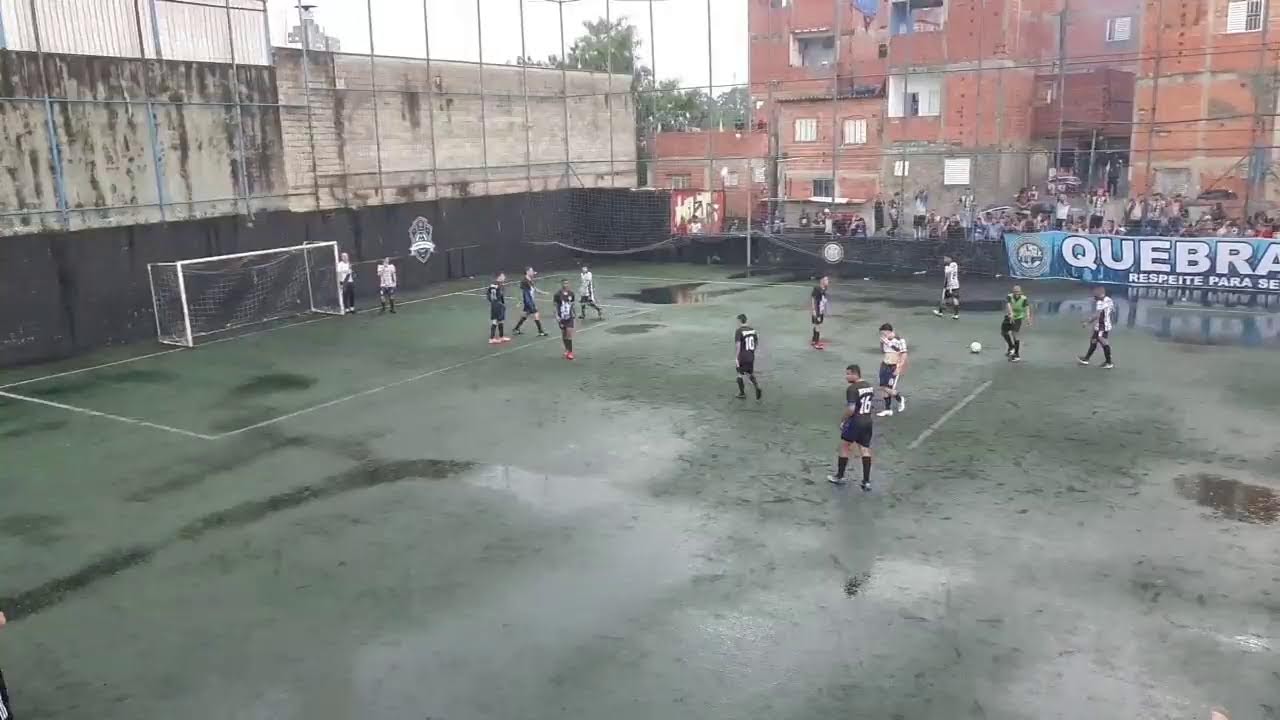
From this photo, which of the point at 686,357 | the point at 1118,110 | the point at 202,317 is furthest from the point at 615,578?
the point at 1118,110

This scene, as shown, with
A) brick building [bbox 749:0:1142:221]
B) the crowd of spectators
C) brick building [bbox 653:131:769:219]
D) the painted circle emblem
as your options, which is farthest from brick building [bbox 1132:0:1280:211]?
brick building [bbox 653:131:769:219]

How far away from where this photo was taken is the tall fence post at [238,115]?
1171 inches

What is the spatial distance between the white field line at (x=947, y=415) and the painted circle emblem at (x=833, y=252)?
18640mm

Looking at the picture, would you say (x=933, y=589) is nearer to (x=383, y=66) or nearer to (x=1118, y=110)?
(x=383, y=66)

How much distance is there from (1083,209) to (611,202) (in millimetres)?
20799

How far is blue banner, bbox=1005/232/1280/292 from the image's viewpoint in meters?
27.3

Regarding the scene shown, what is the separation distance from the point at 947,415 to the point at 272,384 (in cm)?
1463

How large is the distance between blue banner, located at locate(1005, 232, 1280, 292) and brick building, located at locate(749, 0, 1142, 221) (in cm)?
645

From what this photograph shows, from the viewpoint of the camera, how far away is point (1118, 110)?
4456 cm

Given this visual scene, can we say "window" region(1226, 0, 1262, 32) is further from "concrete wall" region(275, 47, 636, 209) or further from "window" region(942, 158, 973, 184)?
"concrete wall" region(275, 47, 636, 209)

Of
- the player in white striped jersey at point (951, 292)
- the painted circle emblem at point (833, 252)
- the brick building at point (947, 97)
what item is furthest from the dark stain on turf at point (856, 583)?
the brick building at point (947, 97)

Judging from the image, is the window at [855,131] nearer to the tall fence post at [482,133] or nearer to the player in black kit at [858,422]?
the tall fence post at [482,133]

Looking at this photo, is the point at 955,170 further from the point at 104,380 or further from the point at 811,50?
the point at 104,380

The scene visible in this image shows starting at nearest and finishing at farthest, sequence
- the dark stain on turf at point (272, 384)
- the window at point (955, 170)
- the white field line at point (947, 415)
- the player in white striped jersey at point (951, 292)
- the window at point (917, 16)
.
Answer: the white field line at point (947, 415), the dark stain on turf at point (272, 384), the player in white striped jersey at point (951, 292), the window at point (955, 170), the window at point (917, 16)
